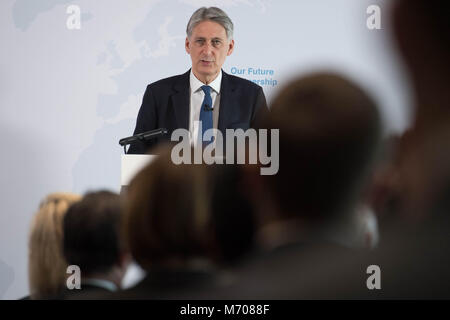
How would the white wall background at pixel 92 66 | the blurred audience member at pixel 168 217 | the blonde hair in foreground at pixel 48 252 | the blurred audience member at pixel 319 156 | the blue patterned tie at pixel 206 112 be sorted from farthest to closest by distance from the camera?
the white wall background at pixel 92 66, the blue patterned tie at pixel 206 112, the blonde hair in foreground at pixel 48 252, the blurred audience member at pixel 168 217, the blurred audience member at pixel 319 156

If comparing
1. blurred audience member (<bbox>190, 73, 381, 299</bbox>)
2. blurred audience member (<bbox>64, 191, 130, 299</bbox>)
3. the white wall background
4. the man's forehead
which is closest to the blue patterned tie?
the white wall background

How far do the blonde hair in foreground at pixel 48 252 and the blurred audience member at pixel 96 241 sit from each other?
0.12m

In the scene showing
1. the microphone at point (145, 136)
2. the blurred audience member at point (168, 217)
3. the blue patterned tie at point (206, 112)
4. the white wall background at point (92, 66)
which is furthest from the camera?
the white wall background at point (92, 66)

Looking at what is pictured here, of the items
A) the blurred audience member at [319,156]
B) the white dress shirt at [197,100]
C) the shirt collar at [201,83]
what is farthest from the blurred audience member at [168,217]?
the shirt collar at [201,83]

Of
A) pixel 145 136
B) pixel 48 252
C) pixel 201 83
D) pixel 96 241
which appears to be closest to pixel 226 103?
pixel 201 83

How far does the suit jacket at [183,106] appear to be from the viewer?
371 cm

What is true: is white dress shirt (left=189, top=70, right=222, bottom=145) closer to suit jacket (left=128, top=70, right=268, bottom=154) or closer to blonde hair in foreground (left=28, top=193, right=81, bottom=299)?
suit jacket (left=128, top=70, right=268, bottom=154)

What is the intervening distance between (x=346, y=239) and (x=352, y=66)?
9.82 ft

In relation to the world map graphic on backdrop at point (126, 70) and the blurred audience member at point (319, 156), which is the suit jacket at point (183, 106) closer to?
the world map graphic on backdrop at point (126, 70)

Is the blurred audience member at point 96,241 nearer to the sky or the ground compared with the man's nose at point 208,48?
nearer to the ground

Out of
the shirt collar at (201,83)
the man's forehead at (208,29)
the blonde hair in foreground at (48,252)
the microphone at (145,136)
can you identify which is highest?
the man's forehead at (208,29)

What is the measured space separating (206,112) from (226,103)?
13cm

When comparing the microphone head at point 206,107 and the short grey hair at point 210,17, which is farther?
the short grey hair at point 210,17

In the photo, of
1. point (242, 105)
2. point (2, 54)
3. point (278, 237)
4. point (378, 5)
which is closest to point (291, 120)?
point (278, 237)
